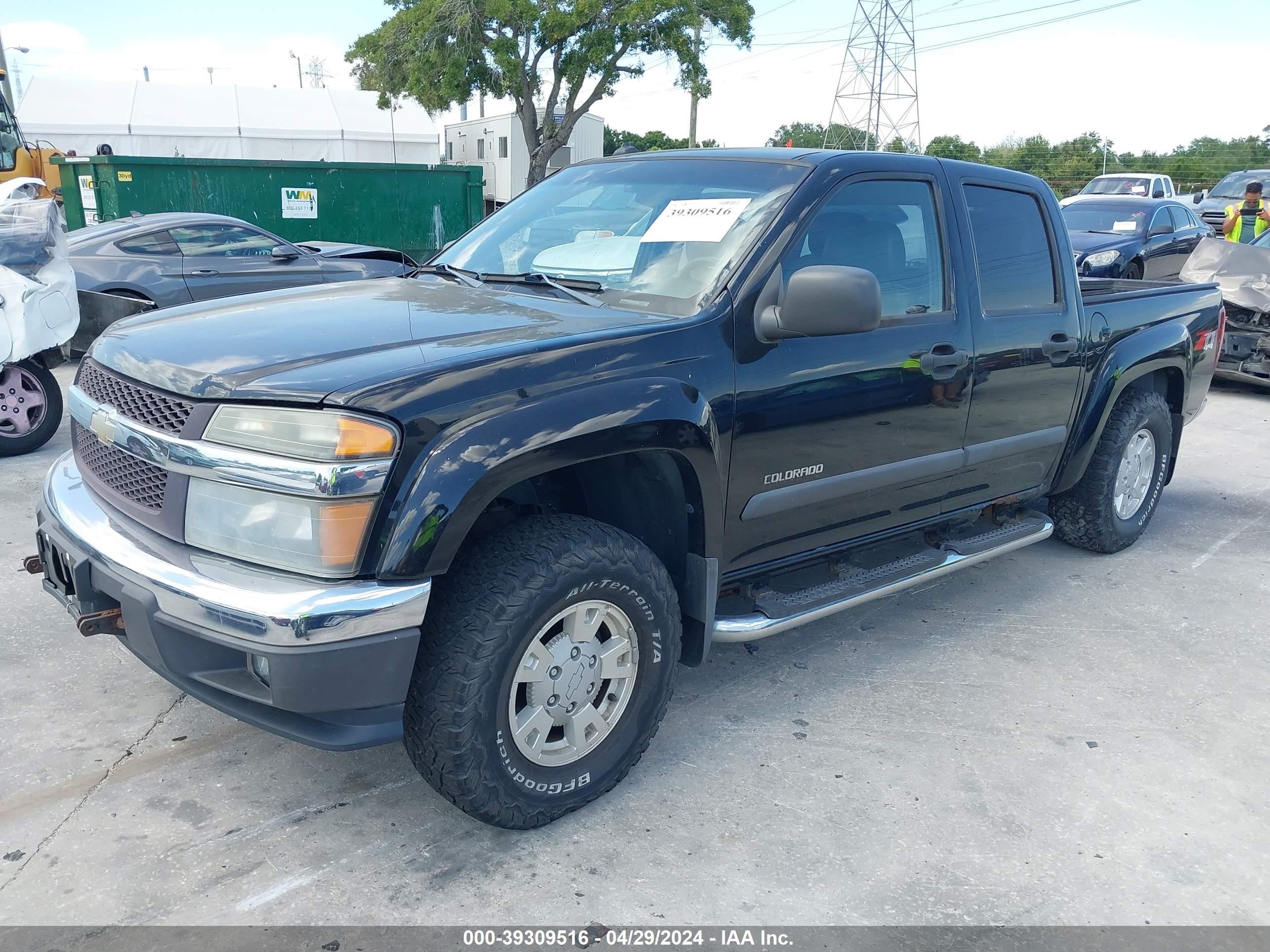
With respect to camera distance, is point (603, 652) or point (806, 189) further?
point (806, 189)

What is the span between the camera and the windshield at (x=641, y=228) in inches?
128

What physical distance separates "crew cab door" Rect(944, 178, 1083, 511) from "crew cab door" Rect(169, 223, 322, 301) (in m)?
6.43

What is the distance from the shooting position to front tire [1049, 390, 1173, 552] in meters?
5.01

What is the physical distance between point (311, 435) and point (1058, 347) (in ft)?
10.8

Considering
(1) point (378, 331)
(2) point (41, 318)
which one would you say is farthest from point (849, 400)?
(2) point (41, 318)

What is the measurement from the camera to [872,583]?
12.2ft

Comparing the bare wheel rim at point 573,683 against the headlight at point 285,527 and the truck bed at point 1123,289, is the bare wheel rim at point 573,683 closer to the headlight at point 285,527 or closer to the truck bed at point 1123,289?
the headlight at point 285,527

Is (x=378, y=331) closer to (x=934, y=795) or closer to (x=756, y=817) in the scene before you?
(x=756, y=817)

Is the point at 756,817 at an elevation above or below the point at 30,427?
below

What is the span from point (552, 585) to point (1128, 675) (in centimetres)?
265

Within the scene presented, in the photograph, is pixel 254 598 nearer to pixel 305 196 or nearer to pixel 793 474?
pixel 793 474

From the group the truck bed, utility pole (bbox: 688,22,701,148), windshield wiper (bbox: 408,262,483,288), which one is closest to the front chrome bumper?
windshield wiper (bbox: 408,262,483,288)

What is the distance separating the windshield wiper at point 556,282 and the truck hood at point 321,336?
6cm

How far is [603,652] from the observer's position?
2.88m
